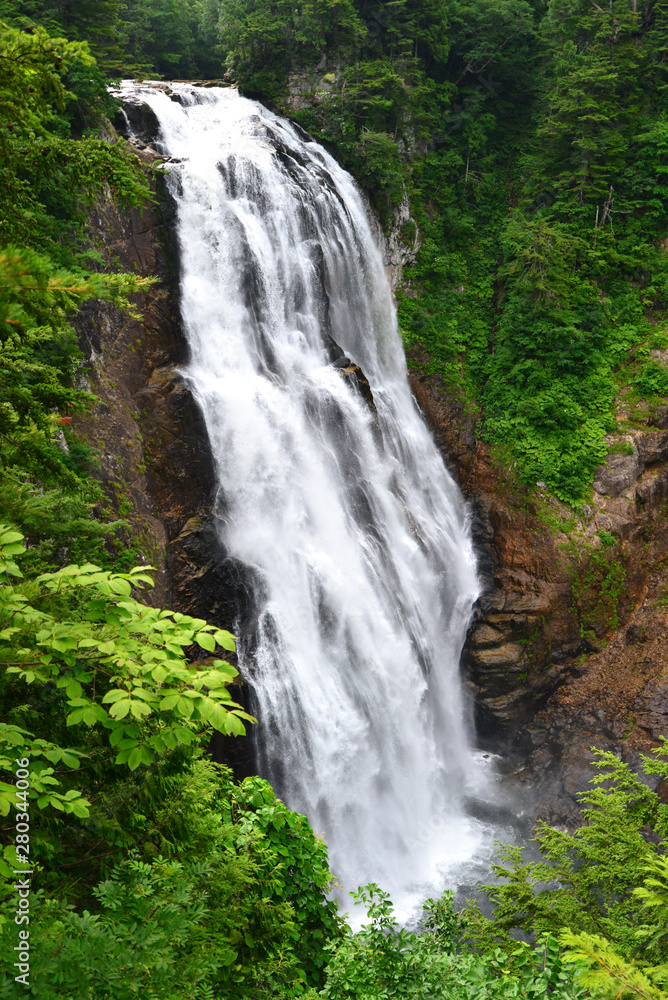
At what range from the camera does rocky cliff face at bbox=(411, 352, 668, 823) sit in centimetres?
1342

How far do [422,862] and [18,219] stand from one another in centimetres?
1112

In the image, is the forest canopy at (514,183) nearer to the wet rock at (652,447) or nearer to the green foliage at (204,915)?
the wet rock at (652,447)

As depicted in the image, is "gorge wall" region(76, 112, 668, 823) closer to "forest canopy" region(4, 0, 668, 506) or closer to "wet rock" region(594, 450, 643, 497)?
"wet rock" region(594, 450, 643, 497)

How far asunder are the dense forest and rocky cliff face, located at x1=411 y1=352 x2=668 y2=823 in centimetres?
85

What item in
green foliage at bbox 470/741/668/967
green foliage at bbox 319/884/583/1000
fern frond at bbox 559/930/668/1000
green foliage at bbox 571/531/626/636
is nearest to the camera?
fern frond at bbox 559/930/668/1000

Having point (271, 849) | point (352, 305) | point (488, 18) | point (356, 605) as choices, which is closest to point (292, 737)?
point (356, 605)

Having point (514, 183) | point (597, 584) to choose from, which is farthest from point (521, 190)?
point (597, 584)

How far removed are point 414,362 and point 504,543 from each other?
5579 mm

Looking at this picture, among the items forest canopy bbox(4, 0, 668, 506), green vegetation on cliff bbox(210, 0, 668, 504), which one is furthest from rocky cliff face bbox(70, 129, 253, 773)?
green vegetation on cliff bbox(210, 0, 668, 504)

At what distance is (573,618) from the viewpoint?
14.7 m

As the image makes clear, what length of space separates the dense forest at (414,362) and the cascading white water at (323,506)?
1.39 m

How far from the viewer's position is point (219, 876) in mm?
3701

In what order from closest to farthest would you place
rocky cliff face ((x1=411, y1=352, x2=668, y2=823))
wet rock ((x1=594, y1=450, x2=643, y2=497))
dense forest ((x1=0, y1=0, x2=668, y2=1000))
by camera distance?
dense forest ((x1=0, y1=0, x2=668, y2=1000)) → rocky cliff face ((x1=411, y1=352, x2=668, y2=823)) → wet rock ((x1=594, y1=450, x2=643, y2=497))

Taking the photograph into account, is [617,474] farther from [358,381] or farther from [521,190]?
[521,190]
